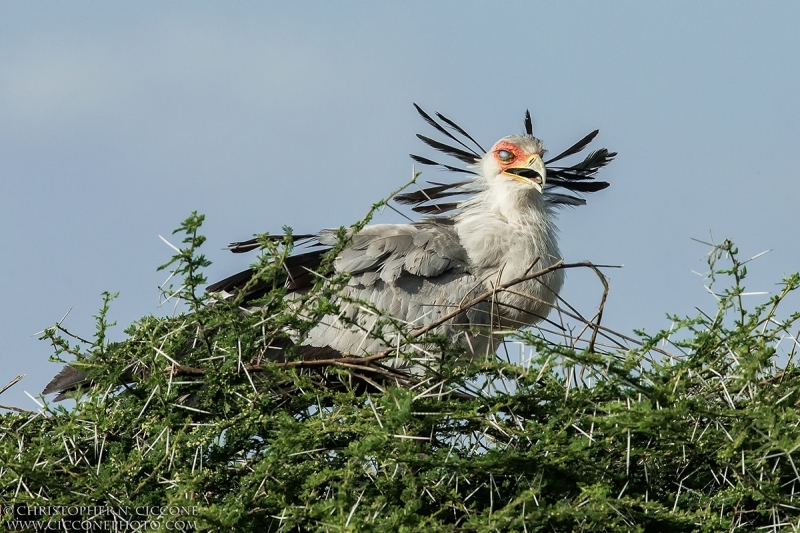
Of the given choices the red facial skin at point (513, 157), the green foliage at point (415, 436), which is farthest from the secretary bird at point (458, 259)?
the green foliage at point (415, 436)

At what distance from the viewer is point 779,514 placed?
3.29 meters

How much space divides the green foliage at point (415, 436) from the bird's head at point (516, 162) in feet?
6.97

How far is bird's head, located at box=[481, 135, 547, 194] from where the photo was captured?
5770 mm

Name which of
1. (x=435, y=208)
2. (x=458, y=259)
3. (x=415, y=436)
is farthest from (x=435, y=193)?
(x=415, y=436)

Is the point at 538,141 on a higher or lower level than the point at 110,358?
higher

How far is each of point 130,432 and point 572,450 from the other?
5.32 feet

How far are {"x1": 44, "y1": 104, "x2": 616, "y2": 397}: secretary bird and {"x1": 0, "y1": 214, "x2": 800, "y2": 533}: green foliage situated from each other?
96 cm

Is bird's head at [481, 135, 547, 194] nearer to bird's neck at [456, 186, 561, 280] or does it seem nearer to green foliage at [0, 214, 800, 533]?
bird's neck at [456, 186, 561, 280]

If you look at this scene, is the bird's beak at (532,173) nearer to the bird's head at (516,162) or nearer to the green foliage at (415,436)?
the bird's head at (516,162)

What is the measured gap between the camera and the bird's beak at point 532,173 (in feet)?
18.6

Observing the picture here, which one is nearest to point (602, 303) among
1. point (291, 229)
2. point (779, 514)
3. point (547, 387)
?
point (547, 387)

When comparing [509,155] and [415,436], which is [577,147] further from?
[415,436]

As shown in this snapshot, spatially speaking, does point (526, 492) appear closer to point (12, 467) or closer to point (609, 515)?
point (609, 515)

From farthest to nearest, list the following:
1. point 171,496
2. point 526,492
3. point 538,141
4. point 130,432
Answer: point 538,141, point 130,432, point 171,496, point 526,492
